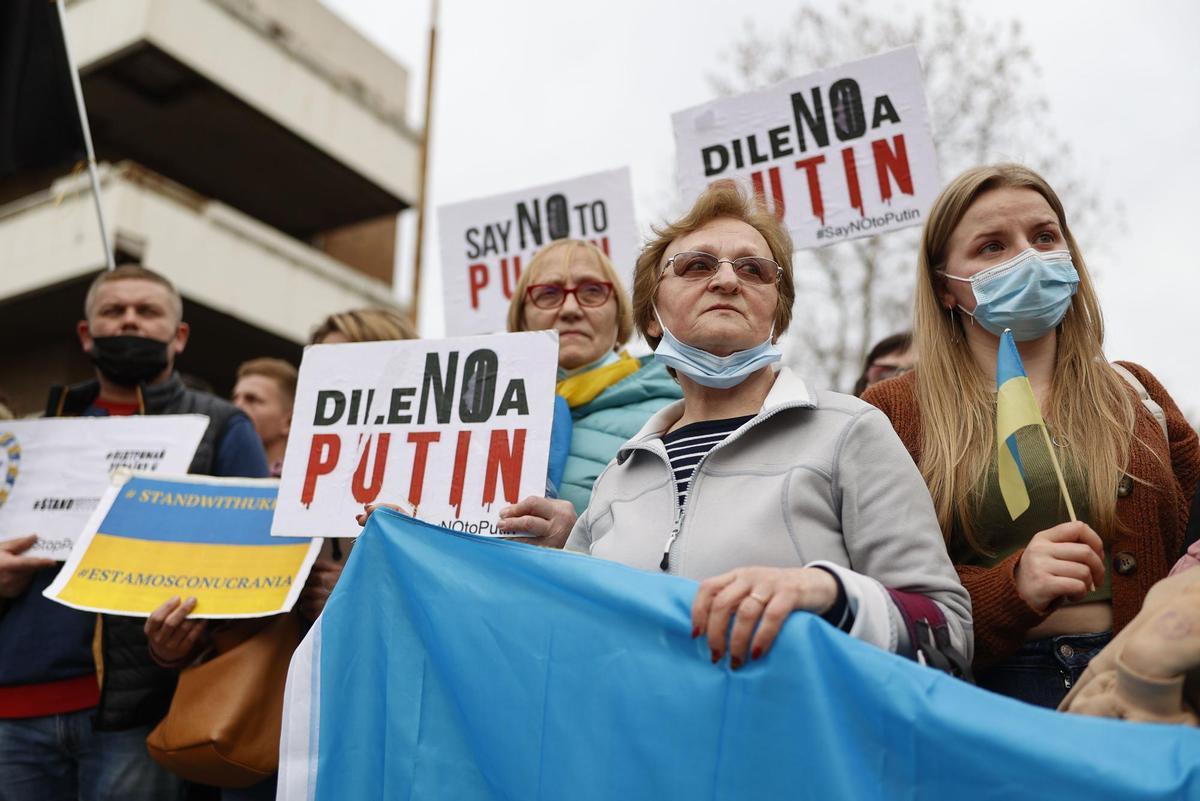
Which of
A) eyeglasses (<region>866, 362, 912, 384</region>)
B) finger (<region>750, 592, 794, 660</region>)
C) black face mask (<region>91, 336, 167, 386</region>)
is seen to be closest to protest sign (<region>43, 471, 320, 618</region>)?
black face mask (<region>91, 336, 167, 386</region>)

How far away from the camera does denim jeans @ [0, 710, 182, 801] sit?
Answer: 312 cm

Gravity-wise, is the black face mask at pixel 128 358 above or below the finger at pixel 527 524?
above

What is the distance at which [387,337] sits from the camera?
3.70 meters

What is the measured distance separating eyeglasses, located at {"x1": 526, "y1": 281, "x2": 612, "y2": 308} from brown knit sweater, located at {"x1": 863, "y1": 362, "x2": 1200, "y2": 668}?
1.29 m

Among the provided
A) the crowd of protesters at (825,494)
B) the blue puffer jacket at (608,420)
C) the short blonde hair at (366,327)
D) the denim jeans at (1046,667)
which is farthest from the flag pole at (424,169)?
the denim jeans at (1046,667)

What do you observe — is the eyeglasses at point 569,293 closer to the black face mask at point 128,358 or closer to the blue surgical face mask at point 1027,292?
the blue surgical face mask at point 1027,292

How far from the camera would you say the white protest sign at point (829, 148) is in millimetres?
4562

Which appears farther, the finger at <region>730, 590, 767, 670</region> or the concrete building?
the concrete building

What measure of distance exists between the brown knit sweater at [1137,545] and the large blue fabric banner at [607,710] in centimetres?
54

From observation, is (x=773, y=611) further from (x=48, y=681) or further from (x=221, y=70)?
(x=221, y=70)

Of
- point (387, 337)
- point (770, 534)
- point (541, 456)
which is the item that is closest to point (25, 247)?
point (387, 337)

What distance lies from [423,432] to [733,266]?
988 mm

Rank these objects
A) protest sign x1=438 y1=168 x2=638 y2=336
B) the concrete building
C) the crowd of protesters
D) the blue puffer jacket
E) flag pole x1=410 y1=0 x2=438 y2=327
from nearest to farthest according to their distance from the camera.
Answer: the crowd of protesters < the blue puffer jacket < protest sign x1=438 y1=168 x2=638 y2=336 < flag pole x1=410 y1=0 x2=438 y2=327 < the concrete building

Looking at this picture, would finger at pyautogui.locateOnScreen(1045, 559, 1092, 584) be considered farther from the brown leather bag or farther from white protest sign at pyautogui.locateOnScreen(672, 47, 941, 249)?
white protest sign at pyautogui.locateOnScreen(672, 47, 941, 249)
